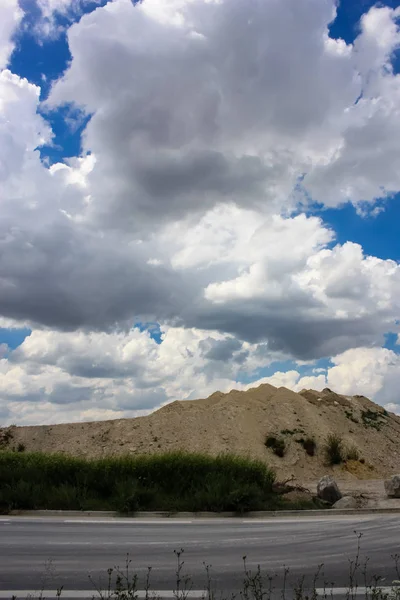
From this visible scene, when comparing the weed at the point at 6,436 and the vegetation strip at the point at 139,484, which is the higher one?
the weed at the point at 6,436

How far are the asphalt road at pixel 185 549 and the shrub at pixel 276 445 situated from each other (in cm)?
1776

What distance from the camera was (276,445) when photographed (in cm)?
3378

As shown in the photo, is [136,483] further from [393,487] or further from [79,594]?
[79,594]

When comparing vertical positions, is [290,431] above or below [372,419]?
below

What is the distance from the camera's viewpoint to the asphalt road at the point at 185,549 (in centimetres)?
806

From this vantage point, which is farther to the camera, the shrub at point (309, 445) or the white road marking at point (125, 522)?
the shrub at point (309, 445)

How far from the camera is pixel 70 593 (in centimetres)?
716

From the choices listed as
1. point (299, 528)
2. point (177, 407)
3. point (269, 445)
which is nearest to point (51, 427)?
point (177, 407)

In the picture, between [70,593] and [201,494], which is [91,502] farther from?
[70,593]

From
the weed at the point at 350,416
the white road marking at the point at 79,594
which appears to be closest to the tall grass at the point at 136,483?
the white road marking at the point at 79,594

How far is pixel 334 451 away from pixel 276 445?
3.25 m

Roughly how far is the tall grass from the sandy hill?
11.1m

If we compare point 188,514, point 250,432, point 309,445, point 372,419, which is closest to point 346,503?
point 188,514

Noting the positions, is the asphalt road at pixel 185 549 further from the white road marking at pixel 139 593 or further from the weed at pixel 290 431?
the weed at pixel 290 431
